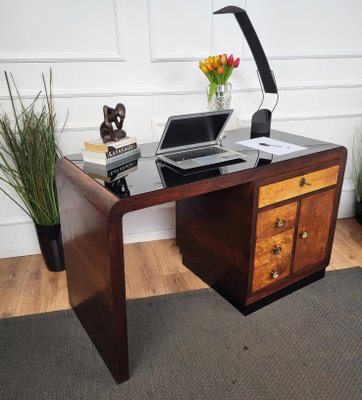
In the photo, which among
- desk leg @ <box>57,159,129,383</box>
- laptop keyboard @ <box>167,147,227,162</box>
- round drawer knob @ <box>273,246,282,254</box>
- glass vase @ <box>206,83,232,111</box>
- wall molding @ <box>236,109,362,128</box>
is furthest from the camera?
wall molding @ <box>236,109,362,128</box>

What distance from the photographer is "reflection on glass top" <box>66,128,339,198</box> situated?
4.13 feet

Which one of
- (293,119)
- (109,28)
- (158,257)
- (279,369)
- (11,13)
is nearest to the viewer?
(279,369)

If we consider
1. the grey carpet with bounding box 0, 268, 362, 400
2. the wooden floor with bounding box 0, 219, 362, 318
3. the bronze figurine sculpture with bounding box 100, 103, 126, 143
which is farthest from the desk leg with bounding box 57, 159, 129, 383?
the wooden floor with bounding box 0, 219, 362, 318

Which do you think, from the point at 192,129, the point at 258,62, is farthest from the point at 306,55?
the point at 192,129

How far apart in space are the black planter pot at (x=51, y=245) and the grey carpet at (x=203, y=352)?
1.20 feet

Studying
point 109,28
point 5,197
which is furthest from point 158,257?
point 109,28

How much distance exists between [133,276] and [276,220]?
85 centimetres

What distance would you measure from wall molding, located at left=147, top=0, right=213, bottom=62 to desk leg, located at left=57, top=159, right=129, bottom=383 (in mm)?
896

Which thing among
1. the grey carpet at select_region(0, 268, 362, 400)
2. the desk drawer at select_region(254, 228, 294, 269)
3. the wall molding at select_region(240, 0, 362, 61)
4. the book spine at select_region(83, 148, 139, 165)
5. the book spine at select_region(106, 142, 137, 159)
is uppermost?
the wall molding at select_region(240, 0, 362, 61)

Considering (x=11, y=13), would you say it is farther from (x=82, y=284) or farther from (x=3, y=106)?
(x=82, y=284)

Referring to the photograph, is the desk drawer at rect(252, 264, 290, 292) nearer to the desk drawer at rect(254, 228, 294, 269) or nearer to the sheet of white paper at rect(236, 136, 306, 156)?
the desk drawer at rect(254, 228, 294, 269)

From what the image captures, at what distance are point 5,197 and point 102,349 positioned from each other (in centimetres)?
110

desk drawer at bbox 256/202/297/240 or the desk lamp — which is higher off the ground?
the desk lamp

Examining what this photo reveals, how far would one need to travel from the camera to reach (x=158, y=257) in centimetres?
218
